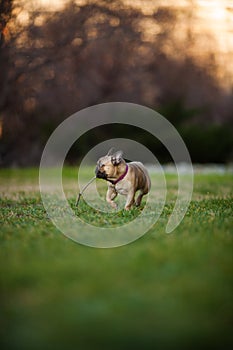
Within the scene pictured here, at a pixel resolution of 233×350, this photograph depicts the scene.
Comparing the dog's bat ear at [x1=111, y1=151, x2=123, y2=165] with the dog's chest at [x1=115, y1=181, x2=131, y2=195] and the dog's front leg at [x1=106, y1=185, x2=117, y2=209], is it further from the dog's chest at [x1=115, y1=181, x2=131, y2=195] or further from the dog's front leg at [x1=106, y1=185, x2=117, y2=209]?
the dog's front leg at [x1=106, y1=185, x2=117, y2=209]

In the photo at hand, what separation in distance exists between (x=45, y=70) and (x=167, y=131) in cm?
463

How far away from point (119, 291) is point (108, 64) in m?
16.4

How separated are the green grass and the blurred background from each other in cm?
757

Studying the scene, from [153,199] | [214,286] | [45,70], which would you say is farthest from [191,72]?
[214,286]

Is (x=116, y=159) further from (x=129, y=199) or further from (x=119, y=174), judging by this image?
(x=129, y=199)

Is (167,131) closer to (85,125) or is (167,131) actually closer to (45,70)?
(85,125)

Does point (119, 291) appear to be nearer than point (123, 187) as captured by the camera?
Yes

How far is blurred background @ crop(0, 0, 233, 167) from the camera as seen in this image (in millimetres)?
13188

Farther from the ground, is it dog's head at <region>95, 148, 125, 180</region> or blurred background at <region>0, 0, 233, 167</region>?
blurred background at <region>0, 0, 233, 167</region>

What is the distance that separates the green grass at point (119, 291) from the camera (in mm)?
2457

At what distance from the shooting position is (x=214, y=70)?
21.7 metres

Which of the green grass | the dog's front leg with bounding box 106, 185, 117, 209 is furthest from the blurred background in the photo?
the green grass

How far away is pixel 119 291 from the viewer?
9.93 feet

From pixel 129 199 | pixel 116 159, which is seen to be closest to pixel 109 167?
pixel 116 159
